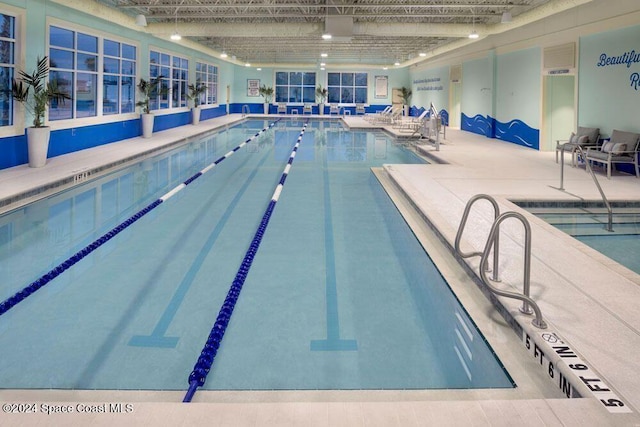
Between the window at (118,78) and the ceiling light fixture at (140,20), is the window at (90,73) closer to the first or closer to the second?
the window at (118,78)

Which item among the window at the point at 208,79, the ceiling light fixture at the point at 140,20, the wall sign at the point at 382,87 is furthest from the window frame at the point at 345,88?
the ceiling light fixture at the point at 140,20

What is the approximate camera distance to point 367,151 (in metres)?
12.6

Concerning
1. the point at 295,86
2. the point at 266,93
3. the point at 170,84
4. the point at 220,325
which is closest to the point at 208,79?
the point at 266,93

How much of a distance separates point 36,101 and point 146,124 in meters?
5.62

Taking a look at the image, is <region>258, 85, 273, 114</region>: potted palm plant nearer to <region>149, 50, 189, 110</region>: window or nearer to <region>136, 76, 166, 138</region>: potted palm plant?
<region>149, 50, 189, 110</region>: window

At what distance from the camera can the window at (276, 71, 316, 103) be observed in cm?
3094

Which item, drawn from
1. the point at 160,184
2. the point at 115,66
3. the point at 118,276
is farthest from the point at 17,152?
the point at 118,276

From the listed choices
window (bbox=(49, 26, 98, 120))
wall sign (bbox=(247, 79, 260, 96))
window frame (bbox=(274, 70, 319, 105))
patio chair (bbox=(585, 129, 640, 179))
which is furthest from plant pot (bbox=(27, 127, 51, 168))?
window frame (bbox=(274, 70, 319, 105))

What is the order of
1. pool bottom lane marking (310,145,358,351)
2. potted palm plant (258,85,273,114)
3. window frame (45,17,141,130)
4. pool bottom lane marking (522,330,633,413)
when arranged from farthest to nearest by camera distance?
potted palm plant (258,85,273,114)
window frame (45,17,141,130)
pool bottom lane marking (310,145,358,351)
pool bottom lane marking (522,330,633,413)

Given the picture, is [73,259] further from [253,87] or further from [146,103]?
[253,87]

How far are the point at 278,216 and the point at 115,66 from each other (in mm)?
8971

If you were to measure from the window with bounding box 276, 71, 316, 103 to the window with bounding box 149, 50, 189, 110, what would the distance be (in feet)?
39.6

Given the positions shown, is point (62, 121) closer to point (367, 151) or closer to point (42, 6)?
point (42, 6)

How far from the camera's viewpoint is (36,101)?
27.7ft
